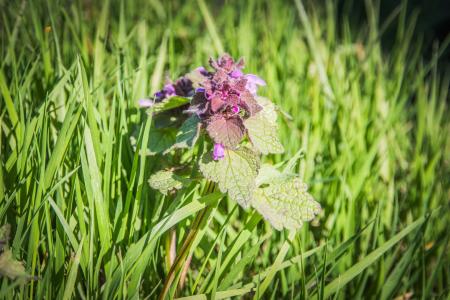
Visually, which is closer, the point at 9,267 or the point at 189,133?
the point at 9,267

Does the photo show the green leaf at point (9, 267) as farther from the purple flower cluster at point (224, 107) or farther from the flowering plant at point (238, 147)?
the purple flower cluster at point (224, 107)

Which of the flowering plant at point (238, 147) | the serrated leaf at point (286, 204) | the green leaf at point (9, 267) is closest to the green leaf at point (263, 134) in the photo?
the flowering plant at point (238, 147)

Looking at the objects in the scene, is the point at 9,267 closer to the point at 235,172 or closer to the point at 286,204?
the point at 235,172

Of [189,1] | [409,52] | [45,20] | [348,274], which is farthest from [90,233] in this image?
[409,52]

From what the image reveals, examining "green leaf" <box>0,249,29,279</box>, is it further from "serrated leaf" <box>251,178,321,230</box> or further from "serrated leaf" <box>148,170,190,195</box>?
"serrated leaf" <box>251,178,321,230</box>

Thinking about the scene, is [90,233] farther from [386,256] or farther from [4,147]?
[386,256]

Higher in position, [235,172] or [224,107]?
[224,107]

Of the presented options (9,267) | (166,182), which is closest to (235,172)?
(166,182)
